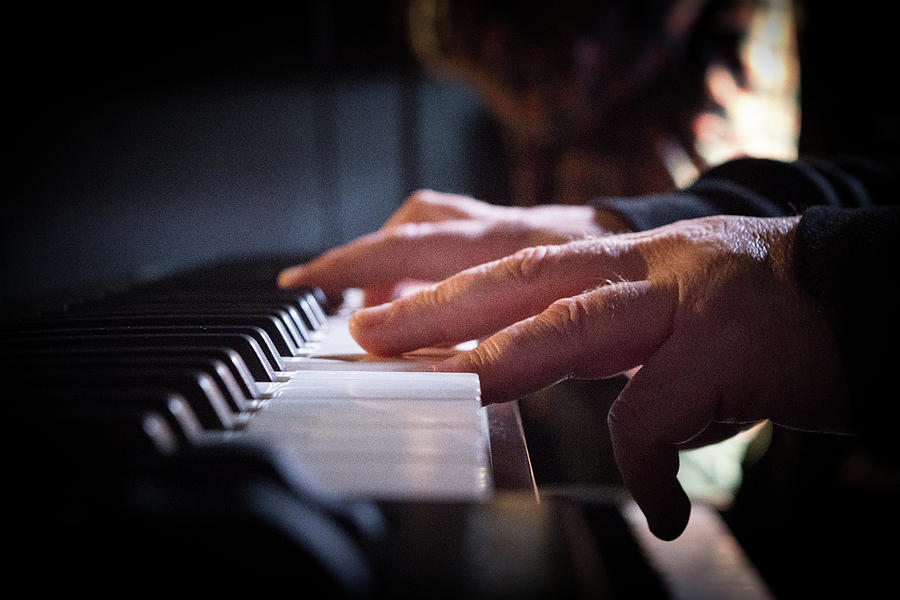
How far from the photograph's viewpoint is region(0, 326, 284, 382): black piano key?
1.66ft

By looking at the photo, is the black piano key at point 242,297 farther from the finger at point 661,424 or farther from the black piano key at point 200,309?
the finger at point 661,424

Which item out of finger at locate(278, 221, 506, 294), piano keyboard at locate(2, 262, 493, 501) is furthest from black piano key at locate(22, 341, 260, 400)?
finger at locate(278, 221, 506, 294)

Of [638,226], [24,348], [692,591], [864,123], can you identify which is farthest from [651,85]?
[24,348]

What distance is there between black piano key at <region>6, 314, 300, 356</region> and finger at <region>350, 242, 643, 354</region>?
67 mm

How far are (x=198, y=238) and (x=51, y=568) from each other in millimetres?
1098

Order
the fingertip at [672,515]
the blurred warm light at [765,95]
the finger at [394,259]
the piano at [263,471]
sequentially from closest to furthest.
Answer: the piano at [263,471], the fingertip at [672,515], the finger at [394,259], the blurred warm light at [765,95]

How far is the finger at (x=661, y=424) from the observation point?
1.82 ft

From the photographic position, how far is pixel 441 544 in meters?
0.27

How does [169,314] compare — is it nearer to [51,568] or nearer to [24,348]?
[24,348]

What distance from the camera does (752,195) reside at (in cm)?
89

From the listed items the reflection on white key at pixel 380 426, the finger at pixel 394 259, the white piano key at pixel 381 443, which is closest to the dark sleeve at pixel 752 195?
the finger at pixel 394 259

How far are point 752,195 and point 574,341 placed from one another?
1.64ft

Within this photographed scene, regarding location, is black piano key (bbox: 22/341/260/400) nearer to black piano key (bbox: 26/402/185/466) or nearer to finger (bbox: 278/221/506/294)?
black piano key (bbox: 26/402/185/466)

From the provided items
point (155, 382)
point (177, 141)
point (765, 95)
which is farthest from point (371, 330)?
point (765, 95)
